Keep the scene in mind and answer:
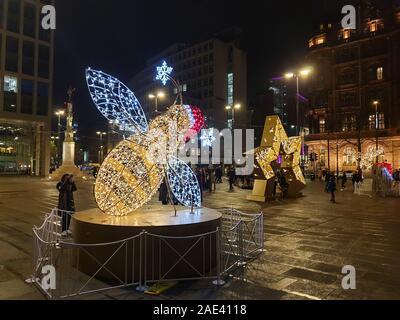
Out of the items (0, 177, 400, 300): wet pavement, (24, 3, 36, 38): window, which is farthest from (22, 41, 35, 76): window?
(0, 177, 400, 300): wet pavement

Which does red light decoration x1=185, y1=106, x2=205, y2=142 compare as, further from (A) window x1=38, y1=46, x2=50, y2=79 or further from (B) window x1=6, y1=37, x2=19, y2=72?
(A) window x1=38, y1=46, x2=50, y2=79

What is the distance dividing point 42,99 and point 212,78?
51957mm

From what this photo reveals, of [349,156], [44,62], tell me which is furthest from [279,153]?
[349,156]

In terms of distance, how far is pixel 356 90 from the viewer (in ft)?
219

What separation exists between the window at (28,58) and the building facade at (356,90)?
4986 cm

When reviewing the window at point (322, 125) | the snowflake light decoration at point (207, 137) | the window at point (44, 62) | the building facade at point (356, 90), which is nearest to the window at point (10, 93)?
the window at point (44, 62)

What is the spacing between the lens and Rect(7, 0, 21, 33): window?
166 feet

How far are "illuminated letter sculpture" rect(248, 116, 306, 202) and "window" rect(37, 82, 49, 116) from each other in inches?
1696

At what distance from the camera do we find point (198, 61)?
330 ft

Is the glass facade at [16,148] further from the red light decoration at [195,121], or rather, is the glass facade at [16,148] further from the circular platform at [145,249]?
the circular platform at [145,249]

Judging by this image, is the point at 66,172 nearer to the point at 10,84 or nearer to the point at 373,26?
the point at 10,84

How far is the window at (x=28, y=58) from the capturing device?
52.6 m
